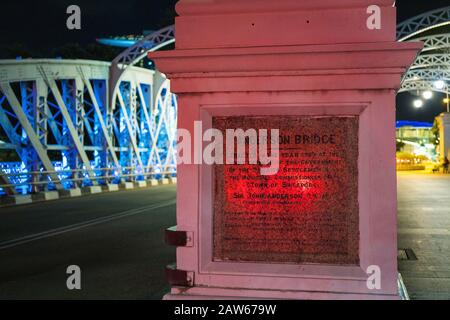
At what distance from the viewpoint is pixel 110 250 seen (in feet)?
31.6

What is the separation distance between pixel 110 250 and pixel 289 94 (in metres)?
6.11

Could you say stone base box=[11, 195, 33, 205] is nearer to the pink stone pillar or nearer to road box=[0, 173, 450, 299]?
road box=[0, 173, 450, 299]

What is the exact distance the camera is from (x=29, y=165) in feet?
72.6

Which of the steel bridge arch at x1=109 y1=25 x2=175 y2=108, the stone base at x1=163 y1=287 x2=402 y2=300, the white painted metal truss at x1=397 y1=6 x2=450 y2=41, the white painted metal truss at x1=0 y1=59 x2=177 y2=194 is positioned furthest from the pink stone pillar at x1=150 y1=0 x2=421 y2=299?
the white painted metal truss at x1=397 y1=6 x2=450 y2=41

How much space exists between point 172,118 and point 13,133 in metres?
16.5

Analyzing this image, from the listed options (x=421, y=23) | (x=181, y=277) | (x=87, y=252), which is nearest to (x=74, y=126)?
(x=421, y=23)

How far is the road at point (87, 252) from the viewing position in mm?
6773

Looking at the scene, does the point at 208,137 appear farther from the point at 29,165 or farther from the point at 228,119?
the point at 29,165

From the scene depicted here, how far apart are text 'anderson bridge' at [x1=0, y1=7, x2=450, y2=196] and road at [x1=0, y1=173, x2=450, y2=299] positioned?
4.78 meters

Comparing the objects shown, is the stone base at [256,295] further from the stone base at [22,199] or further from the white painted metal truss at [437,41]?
the white painted metal truss at [437,41]

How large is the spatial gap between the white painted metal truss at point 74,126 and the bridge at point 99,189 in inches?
2.0

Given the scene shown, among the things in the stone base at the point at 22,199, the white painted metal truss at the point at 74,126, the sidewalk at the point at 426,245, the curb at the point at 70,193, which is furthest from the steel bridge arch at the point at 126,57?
the sidewalk at the point at 426,245

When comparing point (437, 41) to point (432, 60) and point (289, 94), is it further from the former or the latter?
point (289, 94)
